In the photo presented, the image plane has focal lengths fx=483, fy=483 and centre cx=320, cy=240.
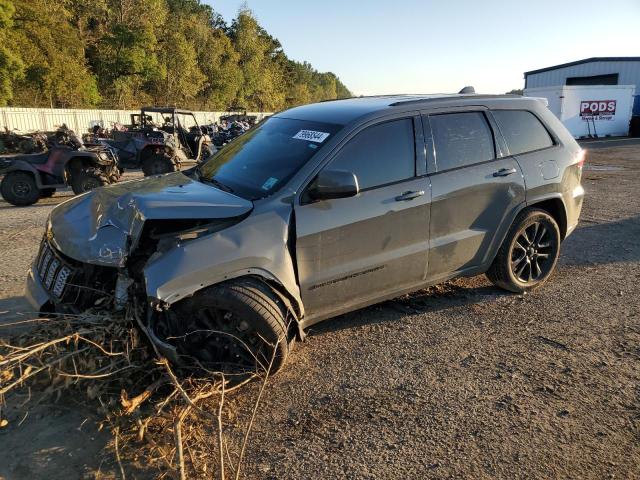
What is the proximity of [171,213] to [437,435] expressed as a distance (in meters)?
2.04

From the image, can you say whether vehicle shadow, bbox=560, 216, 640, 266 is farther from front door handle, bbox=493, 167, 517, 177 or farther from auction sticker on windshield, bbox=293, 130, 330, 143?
auction sticker on windshield, bbox=293, 130, 330, 143

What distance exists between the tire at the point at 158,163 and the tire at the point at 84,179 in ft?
9.99

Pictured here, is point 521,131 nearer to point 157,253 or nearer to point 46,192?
point 157,253

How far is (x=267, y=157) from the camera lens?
3738 mm

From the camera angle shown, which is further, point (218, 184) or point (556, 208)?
point (556, 208)

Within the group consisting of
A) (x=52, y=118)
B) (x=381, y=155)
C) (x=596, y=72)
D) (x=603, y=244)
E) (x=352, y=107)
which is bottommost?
(x=603, y=244)

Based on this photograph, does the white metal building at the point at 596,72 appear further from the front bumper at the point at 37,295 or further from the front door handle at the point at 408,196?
the front bumper at the point at 37,295

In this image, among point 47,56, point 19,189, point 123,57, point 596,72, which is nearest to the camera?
point 19,189

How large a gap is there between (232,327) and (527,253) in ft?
9.86

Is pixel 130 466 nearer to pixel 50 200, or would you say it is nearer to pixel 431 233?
pixel 431 233

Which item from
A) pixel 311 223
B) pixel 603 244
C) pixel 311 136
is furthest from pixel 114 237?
pixel 603 244

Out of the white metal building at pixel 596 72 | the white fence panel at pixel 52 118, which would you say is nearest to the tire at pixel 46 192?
the white fence panel at pixel 52 118

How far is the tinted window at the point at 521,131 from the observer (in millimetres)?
4355

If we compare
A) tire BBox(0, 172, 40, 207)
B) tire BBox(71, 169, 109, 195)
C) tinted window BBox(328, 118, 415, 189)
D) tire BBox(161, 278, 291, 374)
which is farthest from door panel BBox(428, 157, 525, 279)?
tire BBox(0, 172, 40, 207)
